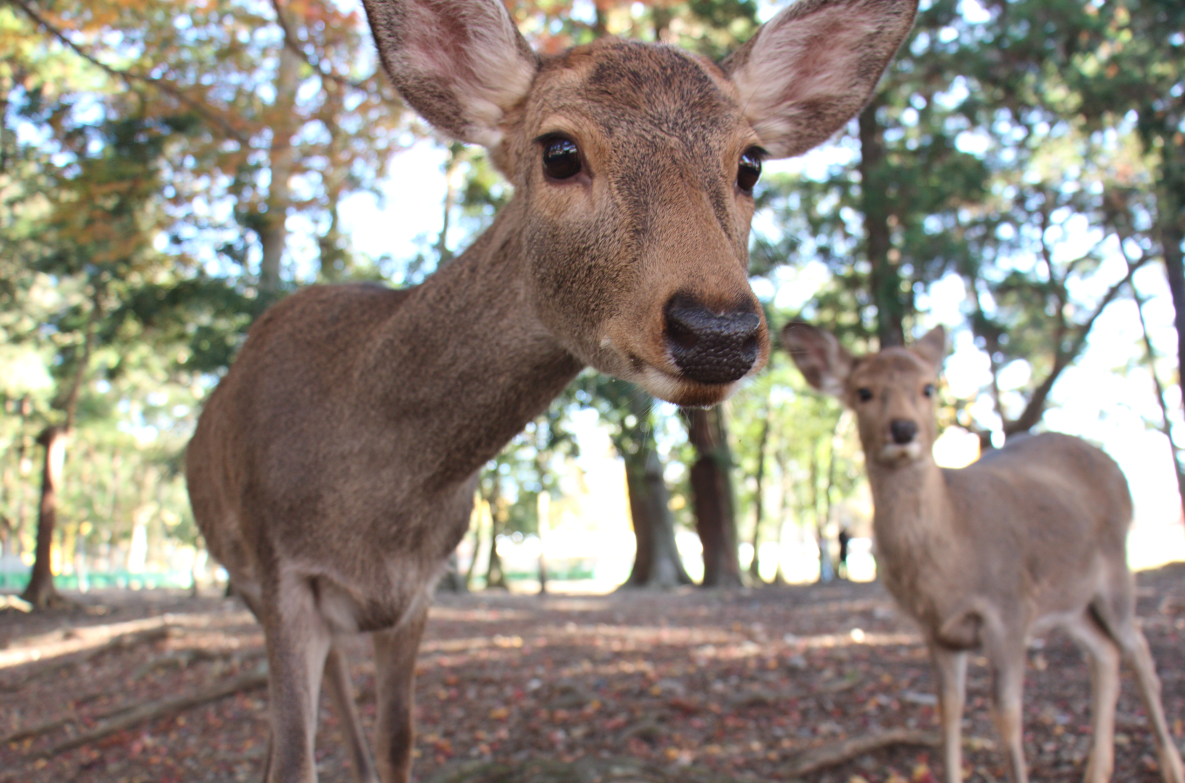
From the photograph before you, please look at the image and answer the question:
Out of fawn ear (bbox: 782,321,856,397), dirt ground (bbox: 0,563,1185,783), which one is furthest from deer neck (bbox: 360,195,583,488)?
A: fawn ear (bbox: 782,321,856,397)

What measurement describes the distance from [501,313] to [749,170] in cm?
96

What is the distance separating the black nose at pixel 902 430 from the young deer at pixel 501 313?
2461 mm

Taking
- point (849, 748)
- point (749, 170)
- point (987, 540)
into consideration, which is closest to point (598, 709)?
point (849, 748)

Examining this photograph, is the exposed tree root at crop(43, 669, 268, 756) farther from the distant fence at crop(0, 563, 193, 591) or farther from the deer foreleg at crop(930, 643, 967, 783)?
the distant fence at crop(0, 563, 193, 591)

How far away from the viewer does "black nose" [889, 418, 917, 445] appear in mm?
5066

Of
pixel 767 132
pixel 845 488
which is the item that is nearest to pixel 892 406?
pixel 767 132

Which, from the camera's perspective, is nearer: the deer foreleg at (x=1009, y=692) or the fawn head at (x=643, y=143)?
the fawn head at (x=643, y=143)

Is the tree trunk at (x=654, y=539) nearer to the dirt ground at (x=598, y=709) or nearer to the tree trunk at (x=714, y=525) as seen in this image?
the tree trunk at (x=714, y=525)

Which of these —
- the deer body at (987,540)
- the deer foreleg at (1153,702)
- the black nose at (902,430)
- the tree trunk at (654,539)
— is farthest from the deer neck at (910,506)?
the tree trunk at (654,539)

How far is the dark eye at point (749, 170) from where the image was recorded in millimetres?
2598

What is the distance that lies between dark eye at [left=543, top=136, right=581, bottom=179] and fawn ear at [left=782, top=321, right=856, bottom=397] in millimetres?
3514

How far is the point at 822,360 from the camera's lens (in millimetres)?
5789

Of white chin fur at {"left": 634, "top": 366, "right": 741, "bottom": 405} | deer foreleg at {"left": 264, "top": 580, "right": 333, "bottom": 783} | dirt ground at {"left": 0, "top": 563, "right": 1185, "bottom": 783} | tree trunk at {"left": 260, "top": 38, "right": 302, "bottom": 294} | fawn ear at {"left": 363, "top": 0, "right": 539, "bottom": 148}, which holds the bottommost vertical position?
dirt ground at {"left": 0, "top": 563, "right": 1185, "bottom": 783}

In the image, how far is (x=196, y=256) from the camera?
12.6m
